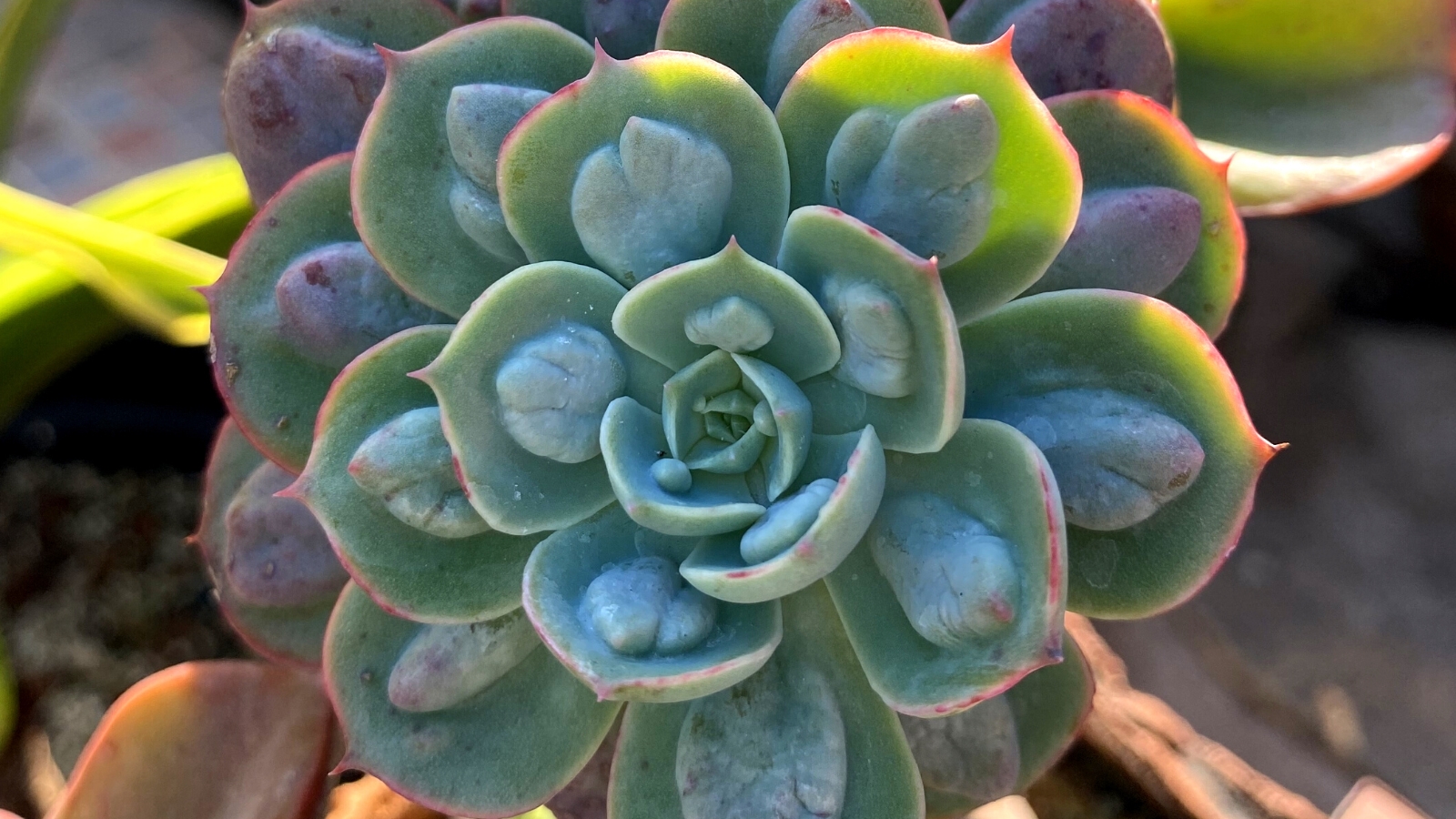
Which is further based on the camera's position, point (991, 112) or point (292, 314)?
point (292, 314)

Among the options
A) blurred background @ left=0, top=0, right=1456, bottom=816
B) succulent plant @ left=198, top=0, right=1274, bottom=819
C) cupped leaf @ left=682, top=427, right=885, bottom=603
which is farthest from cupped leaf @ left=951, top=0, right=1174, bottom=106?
blurred background @ left=0, top=0, right=1456, bottom=816

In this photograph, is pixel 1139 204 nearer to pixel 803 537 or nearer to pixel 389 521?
pixel 803 537

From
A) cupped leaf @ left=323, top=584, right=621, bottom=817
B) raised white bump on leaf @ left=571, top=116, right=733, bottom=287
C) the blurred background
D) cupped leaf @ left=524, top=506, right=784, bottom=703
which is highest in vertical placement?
raised white bump on leaf @ left=571, top=116, right=733, bottom=287

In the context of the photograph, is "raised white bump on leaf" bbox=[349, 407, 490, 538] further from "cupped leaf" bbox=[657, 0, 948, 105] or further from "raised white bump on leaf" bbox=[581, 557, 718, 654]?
"cupped leaf" bbox=[657, 0, 948, 105]

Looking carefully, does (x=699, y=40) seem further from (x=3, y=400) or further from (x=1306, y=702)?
(x=1306, y=702)

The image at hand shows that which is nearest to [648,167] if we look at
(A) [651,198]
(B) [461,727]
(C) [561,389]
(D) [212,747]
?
(A) [651,198]
